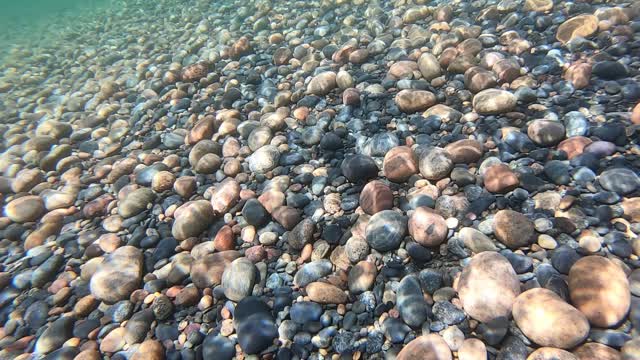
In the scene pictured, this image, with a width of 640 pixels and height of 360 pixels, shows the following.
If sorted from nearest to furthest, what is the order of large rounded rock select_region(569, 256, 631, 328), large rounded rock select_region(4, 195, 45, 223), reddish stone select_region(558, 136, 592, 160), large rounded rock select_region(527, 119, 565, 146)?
large rounded rock select_region(569, 256, 631, 328) → reddish stone select_region(558, 136, 592, 160) → large rounded rock select_region(527, 119, 565, 146) → large rounded rock select_region(4, 195, 45, 223)

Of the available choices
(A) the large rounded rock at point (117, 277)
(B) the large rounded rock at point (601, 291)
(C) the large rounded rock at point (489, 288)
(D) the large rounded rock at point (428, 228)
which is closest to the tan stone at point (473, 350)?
(C) the large rounded rock at point (489, 288)

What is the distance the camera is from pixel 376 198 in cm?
294

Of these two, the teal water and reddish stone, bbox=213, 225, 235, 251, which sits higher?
the teal water

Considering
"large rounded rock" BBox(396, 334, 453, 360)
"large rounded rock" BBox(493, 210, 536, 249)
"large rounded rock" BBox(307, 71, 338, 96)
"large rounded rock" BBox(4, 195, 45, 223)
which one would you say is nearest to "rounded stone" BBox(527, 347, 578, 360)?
"large rounded rock" BBox(396, 334, 453, 360)

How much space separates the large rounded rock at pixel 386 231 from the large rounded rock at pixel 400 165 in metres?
0.53

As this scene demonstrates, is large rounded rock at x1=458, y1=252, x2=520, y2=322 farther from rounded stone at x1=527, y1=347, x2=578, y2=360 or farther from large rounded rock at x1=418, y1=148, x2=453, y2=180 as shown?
large rounded rock at x1=418, y1=148, x2=453, y2=180

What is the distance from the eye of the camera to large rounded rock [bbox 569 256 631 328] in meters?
1.81

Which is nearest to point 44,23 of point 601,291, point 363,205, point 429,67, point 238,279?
point 429,67

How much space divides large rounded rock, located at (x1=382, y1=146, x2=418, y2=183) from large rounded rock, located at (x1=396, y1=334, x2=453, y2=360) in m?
1.51

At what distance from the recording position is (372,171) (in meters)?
3.24

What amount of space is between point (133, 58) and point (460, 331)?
9.51m

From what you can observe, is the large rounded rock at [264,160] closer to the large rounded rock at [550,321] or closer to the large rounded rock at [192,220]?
the large rounded rock at [192,220]

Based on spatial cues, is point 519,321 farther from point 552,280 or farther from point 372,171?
point 372,171

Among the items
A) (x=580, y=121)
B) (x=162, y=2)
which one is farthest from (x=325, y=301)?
(x=162, y=2)
